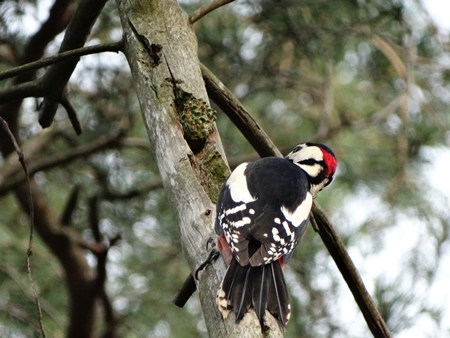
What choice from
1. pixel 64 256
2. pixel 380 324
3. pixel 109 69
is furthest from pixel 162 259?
pixel 380 324

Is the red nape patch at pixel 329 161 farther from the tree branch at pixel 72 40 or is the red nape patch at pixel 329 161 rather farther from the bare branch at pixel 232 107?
the tree branch at pixel 72 40

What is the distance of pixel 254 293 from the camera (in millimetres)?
1608

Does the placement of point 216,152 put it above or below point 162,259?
above

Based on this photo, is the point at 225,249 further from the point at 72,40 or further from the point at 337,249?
the point at 72,40

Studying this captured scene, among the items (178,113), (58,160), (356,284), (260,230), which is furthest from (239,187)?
(58,160)

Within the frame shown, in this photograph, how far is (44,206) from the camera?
3893mm

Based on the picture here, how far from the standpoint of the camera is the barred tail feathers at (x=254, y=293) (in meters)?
1.47

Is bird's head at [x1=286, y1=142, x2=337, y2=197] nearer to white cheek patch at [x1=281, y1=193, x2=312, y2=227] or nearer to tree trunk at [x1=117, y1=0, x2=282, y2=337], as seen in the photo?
white cheek patch at [x1=281, y1=193, x2=312, y2=227]

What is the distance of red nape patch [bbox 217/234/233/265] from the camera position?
174 cm

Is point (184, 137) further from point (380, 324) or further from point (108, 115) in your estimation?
point (108, 115)

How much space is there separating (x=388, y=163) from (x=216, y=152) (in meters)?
3.35

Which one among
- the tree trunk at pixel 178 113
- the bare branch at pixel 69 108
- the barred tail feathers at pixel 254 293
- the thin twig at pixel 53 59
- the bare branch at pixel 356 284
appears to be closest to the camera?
the barred tail feathers at pixel 254 293

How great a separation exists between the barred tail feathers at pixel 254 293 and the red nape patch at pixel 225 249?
17mm

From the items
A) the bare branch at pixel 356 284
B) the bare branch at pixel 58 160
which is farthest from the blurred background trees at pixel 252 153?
the bare branch at pixel 356 284
